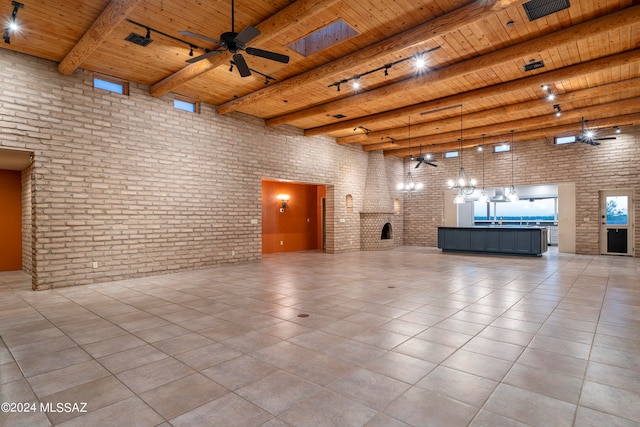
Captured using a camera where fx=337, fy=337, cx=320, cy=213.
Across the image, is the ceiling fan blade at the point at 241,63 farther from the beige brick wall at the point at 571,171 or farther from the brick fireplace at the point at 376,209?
the brick fireplace at the point at 376,209

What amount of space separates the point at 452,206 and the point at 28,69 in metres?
13.4

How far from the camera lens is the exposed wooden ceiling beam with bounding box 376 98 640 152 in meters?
8.21

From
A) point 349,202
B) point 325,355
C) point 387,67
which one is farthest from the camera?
point 349,202

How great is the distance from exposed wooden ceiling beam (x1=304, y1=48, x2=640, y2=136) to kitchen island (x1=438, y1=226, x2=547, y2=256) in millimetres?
5030

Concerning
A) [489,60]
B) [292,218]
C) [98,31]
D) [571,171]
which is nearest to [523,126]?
[571,171]

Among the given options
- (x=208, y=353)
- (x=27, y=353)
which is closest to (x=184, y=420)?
(x=208, y=353)

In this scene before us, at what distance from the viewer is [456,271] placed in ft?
25.5

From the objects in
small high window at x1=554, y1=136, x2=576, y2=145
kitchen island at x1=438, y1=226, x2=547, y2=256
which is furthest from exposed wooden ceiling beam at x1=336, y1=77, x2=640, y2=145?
kitchen island at x1=438, y1=226, x2=547, y2=256

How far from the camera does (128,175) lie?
6965 millimetres

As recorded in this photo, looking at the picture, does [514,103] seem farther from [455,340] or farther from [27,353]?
[27,353]

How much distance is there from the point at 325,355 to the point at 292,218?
959cm

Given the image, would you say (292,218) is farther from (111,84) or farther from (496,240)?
(111,84)
